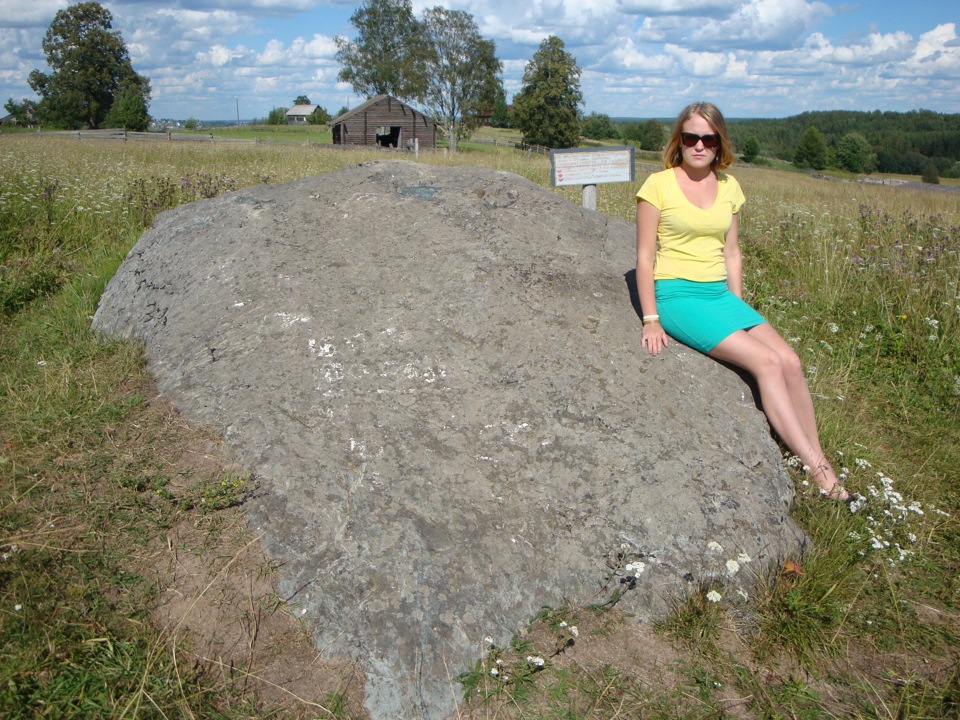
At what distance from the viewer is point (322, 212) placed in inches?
183

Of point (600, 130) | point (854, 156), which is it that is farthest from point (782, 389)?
point (854, 156)

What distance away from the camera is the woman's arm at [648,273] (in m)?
3.64

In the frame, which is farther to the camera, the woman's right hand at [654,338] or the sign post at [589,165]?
the sign post at [589,165]

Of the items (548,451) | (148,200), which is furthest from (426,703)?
(148,200)

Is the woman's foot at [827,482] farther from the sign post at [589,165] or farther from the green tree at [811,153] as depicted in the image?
the green tree at [811,153]

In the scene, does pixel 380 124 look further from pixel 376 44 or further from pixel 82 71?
pixel 82 71

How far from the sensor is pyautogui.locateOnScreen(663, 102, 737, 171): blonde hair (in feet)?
12.1

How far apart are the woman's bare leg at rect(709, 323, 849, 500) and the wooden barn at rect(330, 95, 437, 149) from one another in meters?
41.2

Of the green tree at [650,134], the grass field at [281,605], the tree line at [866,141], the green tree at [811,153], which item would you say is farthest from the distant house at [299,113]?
the grass field at [281,605]

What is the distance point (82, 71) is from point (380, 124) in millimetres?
41494

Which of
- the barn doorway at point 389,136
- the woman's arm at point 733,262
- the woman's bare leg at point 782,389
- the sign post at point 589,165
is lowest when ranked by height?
the woman's bare leg at point 782,389

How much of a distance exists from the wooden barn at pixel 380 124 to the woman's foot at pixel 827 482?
4151 cm

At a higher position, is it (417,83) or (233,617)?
(417,83)

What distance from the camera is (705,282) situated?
3781mm
